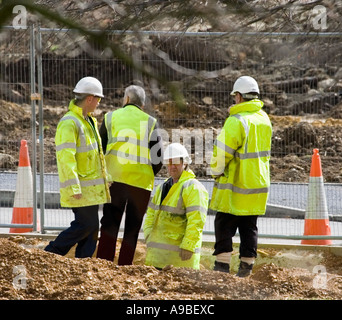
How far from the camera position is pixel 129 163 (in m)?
7.96

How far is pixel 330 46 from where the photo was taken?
661 cm

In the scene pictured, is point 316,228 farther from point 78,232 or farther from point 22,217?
point 22,217

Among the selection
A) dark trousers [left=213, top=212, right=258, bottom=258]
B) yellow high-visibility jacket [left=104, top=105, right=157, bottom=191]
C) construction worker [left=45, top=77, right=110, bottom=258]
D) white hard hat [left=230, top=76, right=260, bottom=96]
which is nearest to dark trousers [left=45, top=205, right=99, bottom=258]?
construction worker [left=45, top=77, right=110, bottom=258]

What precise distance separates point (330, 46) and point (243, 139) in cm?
138

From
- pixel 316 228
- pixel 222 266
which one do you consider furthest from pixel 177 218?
pixel 316 228

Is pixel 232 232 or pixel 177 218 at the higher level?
pixel 177 218

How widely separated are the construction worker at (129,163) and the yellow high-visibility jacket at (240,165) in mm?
690

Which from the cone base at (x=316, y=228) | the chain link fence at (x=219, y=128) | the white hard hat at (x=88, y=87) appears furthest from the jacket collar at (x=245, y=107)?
the cone base at (x=316, y=228)

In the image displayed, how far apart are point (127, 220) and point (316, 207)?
2392mm

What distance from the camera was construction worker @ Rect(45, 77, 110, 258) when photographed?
7637 millimetres

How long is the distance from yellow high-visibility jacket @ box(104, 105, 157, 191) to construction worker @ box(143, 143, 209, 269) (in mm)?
530

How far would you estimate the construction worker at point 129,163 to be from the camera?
7961mm

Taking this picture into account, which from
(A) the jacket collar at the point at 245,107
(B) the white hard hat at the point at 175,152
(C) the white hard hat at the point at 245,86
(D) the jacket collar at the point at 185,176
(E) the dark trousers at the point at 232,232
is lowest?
(E) the dark trousers at the point at 232,232

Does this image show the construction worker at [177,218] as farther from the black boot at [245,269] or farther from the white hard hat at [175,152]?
the black boot at [245,269]
